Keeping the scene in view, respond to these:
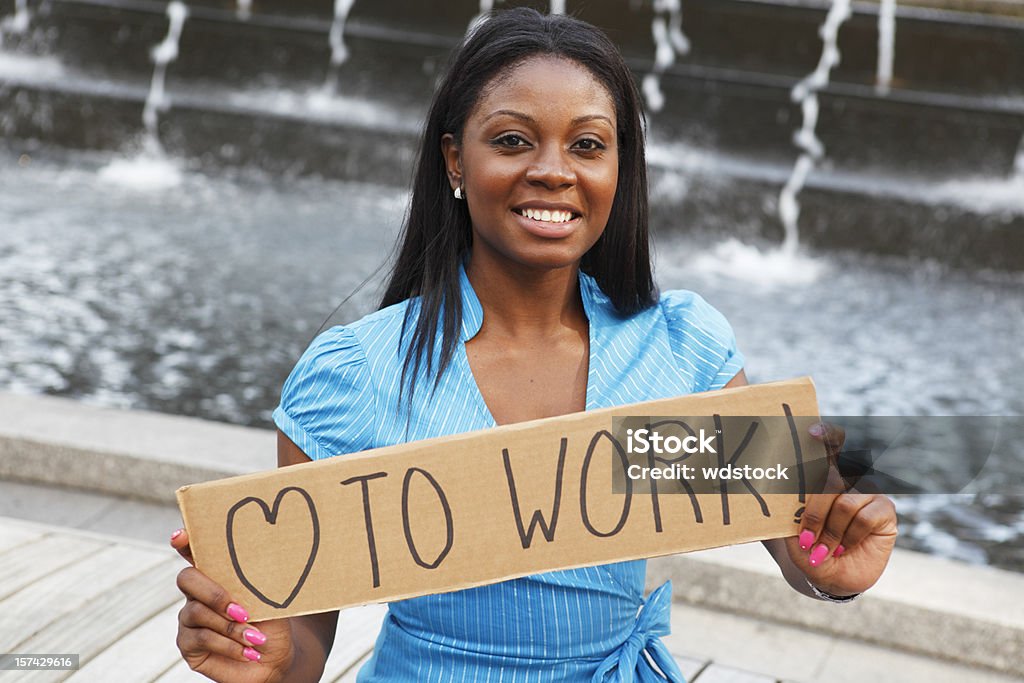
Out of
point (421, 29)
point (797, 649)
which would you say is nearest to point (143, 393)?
point (797, 649)

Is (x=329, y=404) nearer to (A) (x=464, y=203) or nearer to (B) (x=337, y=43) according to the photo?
(A) (x=464, y=203)

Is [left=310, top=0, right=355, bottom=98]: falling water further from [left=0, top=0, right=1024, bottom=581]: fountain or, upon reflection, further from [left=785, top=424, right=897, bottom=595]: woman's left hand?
[left=785, top=424, right=897, bottom=595]: woman's left hand

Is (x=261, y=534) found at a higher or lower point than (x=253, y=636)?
higher

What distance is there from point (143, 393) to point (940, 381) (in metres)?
3.06

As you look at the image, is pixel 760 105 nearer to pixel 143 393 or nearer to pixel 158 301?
pixel 158 301

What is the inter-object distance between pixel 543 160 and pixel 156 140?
22.5 feet

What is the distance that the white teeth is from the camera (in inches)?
65.4

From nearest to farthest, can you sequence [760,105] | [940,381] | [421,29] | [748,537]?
[748,537] < [940,381] < [760,105] < [421,29]

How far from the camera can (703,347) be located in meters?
1.81

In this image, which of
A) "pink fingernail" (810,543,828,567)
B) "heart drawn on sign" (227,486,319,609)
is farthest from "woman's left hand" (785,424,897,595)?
"heart drawn on sign" (227,486,319,609)

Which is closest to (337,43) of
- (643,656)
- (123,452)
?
(123,452)

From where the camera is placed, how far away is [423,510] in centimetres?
150

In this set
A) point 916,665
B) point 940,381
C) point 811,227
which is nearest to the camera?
point 916,665

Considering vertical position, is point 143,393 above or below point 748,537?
below
